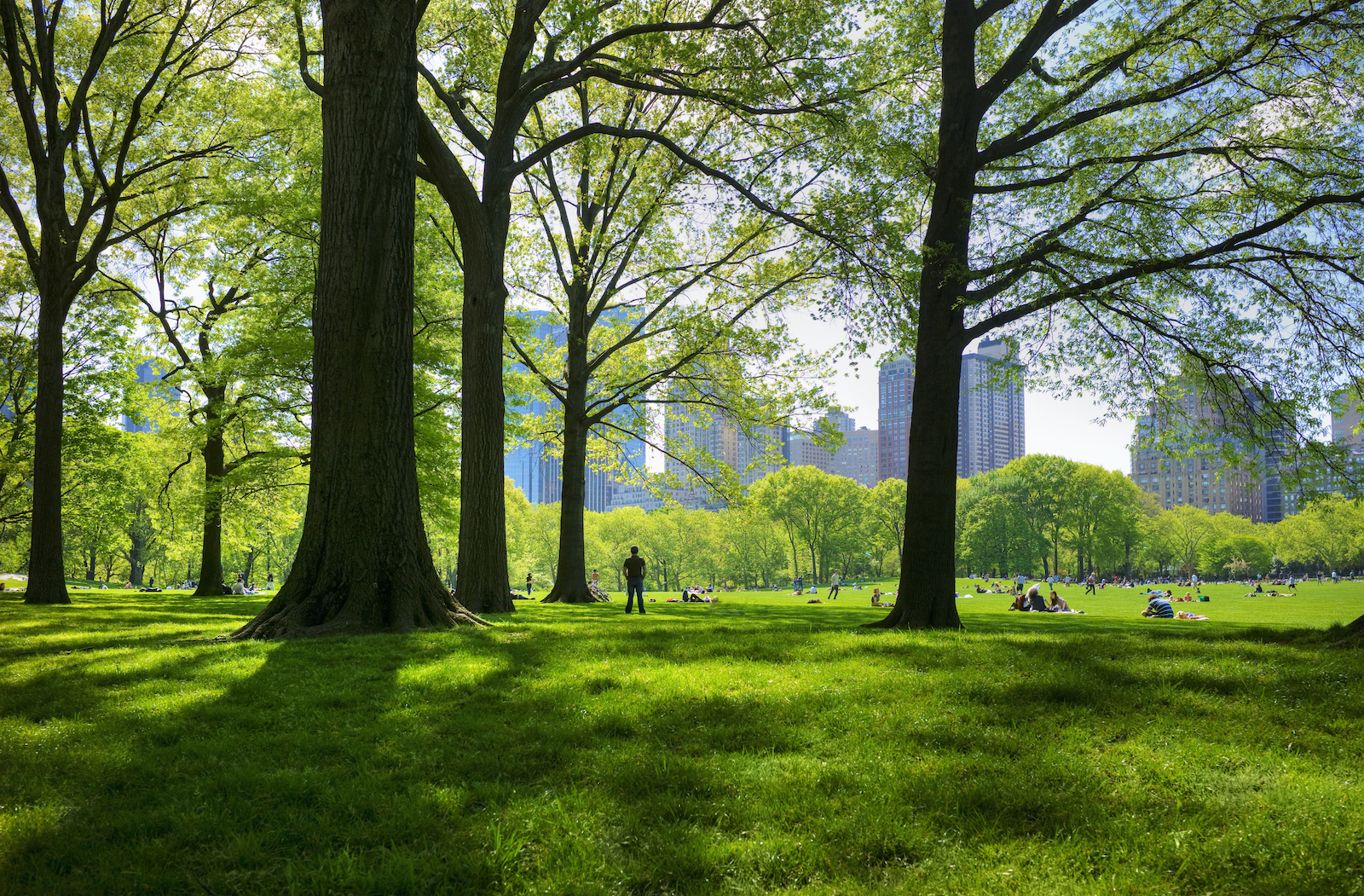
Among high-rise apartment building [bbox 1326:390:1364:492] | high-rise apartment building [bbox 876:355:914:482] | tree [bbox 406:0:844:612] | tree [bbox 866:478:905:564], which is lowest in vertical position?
tree [bbox 866:478:905:564]

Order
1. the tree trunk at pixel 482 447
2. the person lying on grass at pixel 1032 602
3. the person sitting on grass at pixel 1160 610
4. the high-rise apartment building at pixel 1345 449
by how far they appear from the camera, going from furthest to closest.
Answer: the person lying on grass at pixel 1032 602 < the person sitting on grass at pixel 1160 610 < the tree trunk at pixel 482 447 < the high-rise apartment building at pixel 1345 449

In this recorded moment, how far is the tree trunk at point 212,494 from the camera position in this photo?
2202cm

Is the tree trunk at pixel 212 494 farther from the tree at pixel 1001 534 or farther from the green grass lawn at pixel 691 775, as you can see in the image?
the tree at pixel 1001 534

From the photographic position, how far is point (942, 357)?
11.0 m

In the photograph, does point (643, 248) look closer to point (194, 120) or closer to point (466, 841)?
point (194, 120)

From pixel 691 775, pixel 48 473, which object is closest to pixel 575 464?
pixel 48 473

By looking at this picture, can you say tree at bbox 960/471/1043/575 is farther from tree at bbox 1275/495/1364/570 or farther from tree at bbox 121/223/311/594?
tree at bbox 121/223/311/594

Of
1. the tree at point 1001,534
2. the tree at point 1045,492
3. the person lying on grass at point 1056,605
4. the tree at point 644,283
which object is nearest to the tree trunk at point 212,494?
the tree at point 644,283

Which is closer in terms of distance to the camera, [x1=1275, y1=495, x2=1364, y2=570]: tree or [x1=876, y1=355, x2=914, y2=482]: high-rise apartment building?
[x1=1275, y1=495, x2=1364, y2=570]: tree

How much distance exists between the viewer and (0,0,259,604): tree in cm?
1681

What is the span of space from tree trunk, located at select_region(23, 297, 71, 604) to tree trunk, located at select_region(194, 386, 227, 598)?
446cm

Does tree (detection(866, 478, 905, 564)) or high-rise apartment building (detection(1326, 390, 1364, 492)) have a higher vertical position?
high-rise apartment building (detection(1326, 390, 1364, 492))

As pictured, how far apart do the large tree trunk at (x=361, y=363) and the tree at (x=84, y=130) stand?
43.1 feet

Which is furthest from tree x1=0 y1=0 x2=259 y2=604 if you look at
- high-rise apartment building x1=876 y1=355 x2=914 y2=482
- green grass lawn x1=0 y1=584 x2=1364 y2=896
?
high-rise apartment building x1=876 y1=355 x2=914 y2=482
